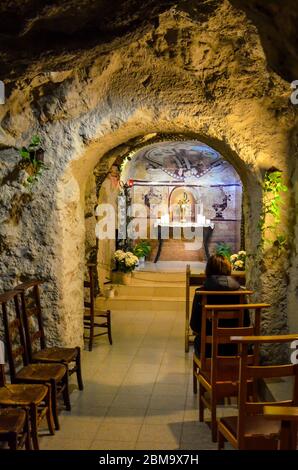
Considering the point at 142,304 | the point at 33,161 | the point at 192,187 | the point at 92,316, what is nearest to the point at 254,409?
the point at 33,161

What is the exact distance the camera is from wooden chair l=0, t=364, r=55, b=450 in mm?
3291

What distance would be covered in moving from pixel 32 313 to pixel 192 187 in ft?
32.0

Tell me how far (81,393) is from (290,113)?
3358mm

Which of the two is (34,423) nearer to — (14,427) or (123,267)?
(14,427)

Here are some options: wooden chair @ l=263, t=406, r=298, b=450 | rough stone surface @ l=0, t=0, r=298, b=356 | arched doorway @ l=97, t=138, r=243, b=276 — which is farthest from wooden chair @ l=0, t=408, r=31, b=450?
arched doorway @ l=97, t=138, r=243, b=276

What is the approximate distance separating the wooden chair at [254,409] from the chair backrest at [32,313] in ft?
6.24

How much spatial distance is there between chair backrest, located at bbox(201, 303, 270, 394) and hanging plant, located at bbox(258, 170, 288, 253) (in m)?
1.09

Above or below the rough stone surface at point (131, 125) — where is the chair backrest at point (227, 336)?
below

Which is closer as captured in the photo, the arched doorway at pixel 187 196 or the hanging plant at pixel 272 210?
the hanging plant at pixel 272 210

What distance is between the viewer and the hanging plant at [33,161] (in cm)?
500

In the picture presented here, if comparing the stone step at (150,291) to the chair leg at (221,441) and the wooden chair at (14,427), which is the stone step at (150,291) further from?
the wooden chair at (14,427)

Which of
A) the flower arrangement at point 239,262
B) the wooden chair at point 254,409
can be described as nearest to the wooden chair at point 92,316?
the flower arrangement at point 239,262

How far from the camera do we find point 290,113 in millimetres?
4816
